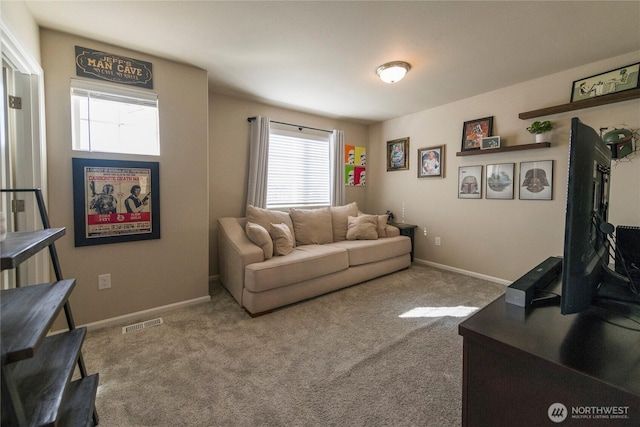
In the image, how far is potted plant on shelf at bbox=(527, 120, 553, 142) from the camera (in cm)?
277

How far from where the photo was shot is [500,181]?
3.22 meters

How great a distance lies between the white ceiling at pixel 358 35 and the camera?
1781 mm

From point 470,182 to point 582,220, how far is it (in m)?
3.05

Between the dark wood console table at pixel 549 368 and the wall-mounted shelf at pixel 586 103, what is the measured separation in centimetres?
251

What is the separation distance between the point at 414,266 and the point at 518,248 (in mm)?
1331

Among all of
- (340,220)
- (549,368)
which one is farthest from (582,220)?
(340,220)

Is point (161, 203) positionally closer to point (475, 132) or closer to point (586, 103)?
point (475, 132)

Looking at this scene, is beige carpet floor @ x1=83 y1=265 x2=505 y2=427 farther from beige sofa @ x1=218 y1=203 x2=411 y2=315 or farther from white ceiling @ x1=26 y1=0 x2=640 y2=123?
white ceiling @ x1=26 y1=0 x2=640 y2=123

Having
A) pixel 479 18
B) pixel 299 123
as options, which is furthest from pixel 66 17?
pixel 479 18

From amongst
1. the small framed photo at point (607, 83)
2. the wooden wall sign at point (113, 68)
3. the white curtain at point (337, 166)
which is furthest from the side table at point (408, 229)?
the wooden wall sign at point (113, 68)

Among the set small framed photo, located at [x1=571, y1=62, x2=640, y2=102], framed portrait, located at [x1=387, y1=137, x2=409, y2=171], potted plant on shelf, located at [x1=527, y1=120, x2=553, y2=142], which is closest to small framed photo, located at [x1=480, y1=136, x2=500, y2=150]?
potted plant on shelf, located at [x1=527, y1=120, x2=553, y2=142]

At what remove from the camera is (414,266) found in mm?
4020

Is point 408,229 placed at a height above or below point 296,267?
above

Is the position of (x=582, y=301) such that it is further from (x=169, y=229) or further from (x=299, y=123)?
(x=299, y=123)
